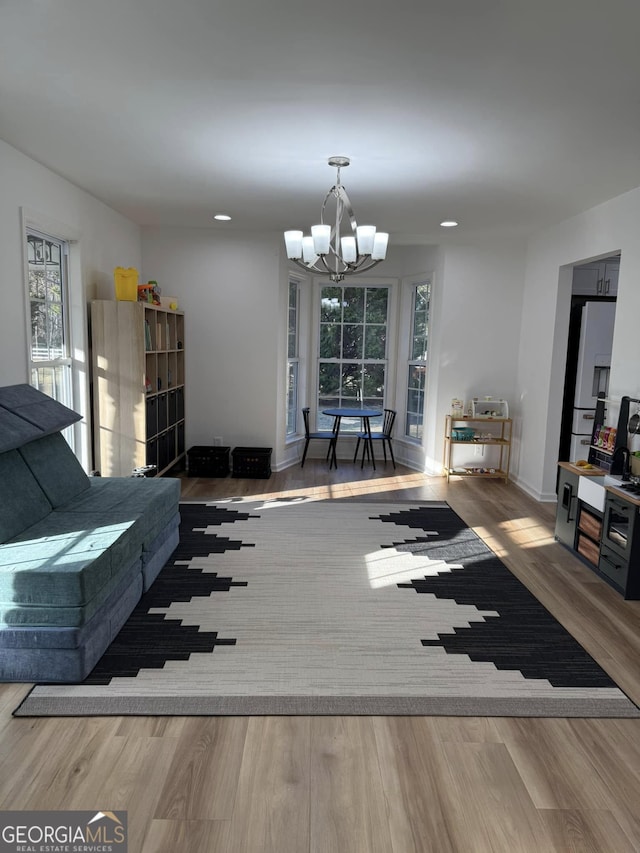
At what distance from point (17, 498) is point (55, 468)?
510 mm

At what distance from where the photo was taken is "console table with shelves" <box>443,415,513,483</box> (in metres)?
6.70

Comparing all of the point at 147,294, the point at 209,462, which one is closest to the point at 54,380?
the point at 147,294

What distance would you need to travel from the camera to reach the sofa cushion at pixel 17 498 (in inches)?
122

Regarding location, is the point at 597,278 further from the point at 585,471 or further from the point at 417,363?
the point at 585,471

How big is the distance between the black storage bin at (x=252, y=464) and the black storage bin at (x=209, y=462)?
0.43 ft

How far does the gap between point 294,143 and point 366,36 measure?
1.34 meters

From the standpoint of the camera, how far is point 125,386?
5.42 m

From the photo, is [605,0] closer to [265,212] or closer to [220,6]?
[220,6]

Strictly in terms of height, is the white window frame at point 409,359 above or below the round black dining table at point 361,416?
above

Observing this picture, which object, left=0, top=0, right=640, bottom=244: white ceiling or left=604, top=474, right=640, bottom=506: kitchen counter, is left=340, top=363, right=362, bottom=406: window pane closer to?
left=0, top=0, right=640, bottom=244: white ceiling

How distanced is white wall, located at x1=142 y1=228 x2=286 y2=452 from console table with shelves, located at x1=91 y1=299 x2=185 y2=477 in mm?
1007

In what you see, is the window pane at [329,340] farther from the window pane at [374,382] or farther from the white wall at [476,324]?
the white wall at [476,324]

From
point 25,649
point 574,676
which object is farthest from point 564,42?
point 25,649

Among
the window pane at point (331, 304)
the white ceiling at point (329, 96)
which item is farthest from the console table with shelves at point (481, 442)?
the white ceiling at point (329, 96)
